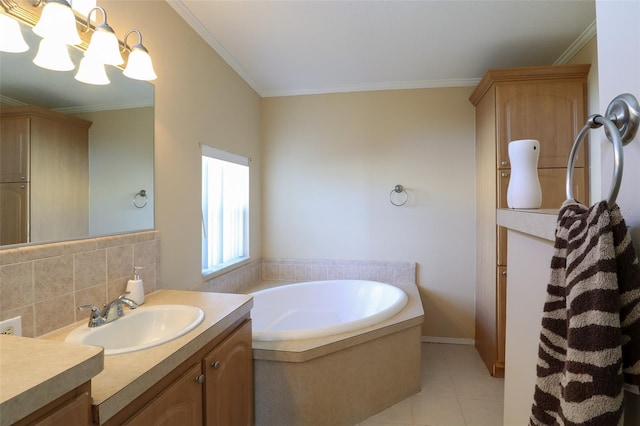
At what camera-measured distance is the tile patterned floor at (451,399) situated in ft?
6.18

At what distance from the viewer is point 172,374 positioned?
99 centimetres

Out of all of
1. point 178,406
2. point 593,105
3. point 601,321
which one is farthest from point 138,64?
point 593,105

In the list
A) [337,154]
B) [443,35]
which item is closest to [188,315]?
[337,154]

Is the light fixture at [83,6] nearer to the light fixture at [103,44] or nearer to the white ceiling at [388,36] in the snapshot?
the light fixture at [103,44]

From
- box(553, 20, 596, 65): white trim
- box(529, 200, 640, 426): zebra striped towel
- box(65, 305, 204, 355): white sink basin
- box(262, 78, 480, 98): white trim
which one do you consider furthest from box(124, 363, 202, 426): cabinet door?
box(553, 20, 596, 65): white trim

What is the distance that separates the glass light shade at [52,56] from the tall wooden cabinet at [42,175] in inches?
6.8

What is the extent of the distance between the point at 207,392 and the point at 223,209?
169 centimetres

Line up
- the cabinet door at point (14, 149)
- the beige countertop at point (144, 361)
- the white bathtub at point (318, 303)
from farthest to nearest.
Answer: the white bathtub at point (318, 303)
the cabinet door at point (14, 149)
the beige countertop at point (144, 361)

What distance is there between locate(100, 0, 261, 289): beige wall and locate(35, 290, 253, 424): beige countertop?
1.80 feet

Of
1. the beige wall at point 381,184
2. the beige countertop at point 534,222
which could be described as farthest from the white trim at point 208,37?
the beige countertop at point 534,222

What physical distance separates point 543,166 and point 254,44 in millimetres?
2381

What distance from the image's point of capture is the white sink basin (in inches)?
44.5

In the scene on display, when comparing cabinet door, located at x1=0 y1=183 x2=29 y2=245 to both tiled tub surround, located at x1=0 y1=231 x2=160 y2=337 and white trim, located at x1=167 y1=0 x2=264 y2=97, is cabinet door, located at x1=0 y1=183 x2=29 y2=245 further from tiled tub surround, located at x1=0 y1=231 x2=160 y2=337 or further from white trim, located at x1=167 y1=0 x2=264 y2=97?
white trim, located at x1=167 y1=0 x2=264 y2=97

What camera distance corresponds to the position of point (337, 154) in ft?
10.2
